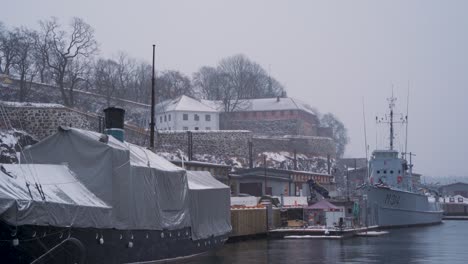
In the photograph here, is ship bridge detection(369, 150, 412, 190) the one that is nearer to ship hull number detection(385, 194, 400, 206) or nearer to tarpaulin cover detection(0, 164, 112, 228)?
ship hull number detection(385, 194, 400, 206)

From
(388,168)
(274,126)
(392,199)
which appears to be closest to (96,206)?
(392,199)

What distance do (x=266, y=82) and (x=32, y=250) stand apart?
A: 116 m

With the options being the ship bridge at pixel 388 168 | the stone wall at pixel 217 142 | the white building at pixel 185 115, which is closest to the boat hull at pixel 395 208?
the ship bridge at pixel 388 168

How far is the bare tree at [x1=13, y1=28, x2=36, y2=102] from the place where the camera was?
68.7 metres

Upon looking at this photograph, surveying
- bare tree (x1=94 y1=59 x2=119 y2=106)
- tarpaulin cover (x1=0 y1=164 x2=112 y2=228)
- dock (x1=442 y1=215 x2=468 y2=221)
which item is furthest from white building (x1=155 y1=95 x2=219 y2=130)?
tarpaulin cover (x1=0 y1=164 x2=112 y2=228)

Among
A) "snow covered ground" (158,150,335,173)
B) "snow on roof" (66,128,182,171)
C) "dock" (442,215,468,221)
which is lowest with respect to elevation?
"dock" (442,215,468,221)

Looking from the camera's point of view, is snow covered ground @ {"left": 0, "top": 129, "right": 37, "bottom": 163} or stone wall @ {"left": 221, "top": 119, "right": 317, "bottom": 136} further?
stone wall @ {"left": 221, "top": 119, "right": 317, "bottom": 136}

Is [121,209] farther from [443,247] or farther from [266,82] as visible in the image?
[266,82]

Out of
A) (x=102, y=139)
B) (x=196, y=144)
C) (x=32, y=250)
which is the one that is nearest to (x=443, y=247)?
(x=102, y=139)

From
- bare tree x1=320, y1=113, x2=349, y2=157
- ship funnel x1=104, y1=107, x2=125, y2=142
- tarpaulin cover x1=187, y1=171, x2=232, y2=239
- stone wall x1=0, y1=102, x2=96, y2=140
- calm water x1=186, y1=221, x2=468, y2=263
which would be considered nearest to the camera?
ship funnel x1=104, y1=107, x2=125, y2=142

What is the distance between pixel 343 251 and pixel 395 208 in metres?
24.7

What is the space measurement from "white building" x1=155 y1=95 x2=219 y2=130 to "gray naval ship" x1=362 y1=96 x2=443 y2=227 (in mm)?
37878

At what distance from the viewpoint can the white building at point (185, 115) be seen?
93500mm

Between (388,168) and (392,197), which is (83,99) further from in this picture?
(392,197)
